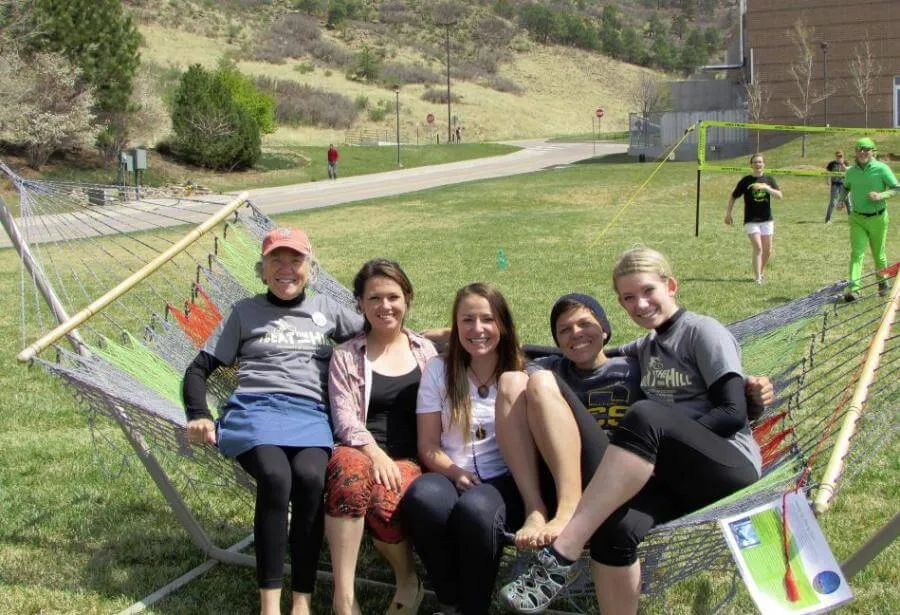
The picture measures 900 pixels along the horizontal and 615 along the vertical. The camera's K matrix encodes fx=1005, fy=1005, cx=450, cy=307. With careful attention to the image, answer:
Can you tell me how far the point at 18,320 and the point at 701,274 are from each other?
21.2 ft

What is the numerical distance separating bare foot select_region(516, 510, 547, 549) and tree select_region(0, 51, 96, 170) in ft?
84.5

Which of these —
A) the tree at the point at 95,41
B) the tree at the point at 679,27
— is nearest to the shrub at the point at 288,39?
the tree at the point at 95,41

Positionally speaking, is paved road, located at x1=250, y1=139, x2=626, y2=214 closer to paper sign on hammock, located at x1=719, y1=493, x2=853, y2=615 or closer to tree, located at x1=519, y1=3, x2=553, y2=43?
paper sign on hammock, located at x1=719, y1=493, x2=853, y2=615

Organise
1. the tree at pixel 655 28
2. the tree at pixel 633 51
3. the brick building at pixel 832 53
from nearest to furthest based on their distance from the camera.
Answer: the brick building at pixel 832 53, the tree at pixel 633 51, the tree at pixel 655 28

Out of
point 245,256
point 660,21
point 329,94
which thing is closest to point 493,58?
point 329,94

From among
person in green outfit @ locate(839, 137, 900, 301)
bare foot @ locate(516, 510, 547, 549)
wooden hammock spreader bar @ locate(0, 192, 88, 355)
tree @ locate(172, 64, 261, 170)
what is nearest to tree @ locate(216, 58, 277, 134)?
tree @ locate(172, 64, 261, 170)

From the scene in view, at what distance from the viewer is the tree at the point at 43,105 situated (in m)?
25.8

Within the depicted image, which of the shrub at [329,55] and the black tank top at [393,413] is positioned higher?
the shrub at [329,55]

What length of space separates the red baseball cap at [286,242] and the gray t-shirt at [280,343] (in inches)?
7.8

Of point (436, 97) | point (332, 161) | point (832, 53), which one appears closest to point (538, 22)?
point (436, 97)

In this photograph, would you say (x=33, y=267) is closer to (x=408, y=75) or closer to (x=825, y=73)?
(x=825, y=73)

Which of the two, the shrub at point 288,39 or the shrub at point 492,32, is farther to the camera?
the shrub at point 492,32

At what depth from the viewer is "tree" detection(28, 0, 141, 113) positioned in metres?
28.0

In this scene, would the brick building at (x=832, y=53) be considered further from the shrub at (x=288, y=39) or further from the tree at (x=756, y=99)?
the shrub at (x=288, y=39)
